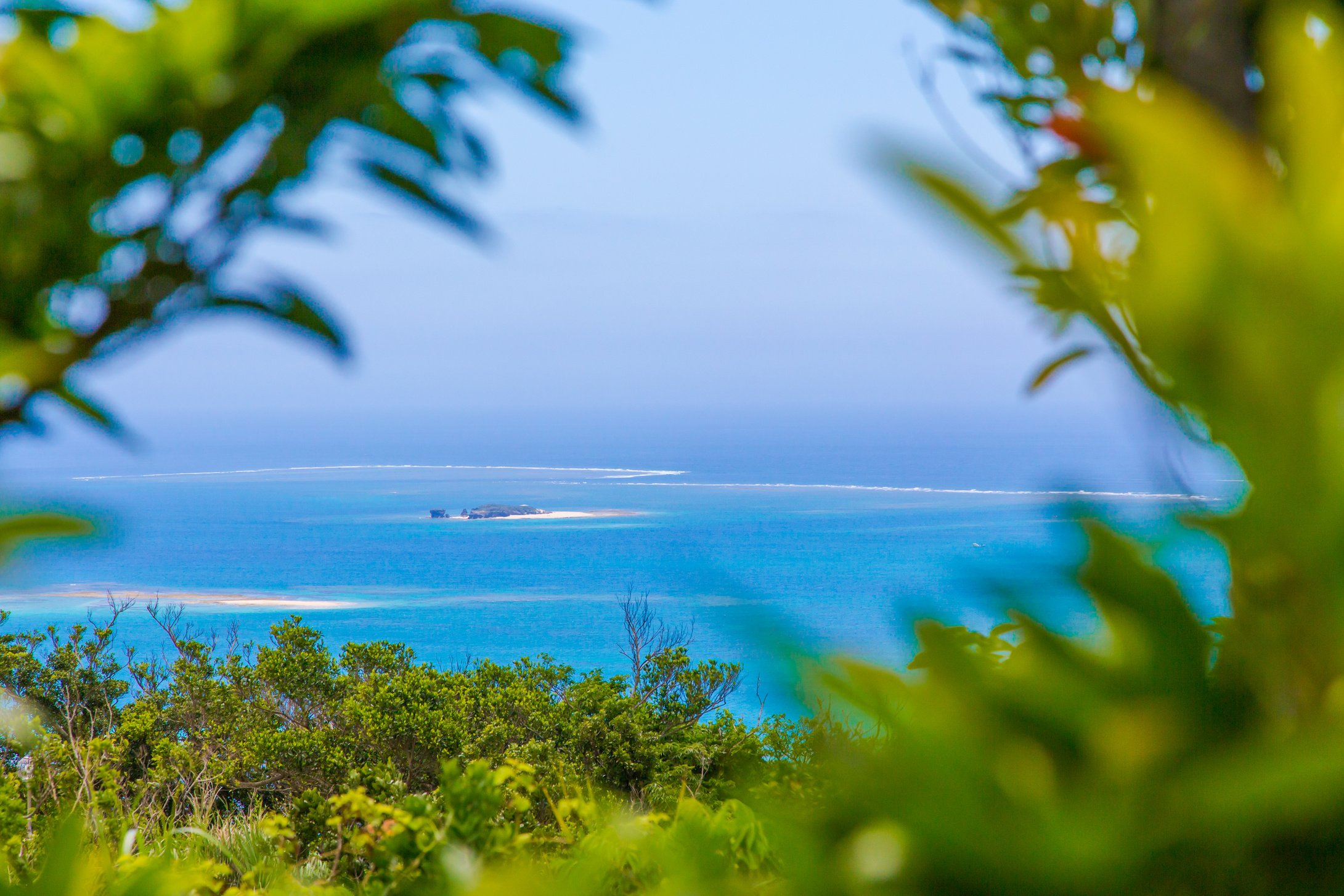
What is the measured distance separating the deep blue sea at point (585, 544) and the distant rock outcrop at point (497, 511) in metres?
0.94

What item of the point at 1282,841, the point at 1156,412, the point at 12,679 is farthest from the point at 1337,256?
the point at 12,679

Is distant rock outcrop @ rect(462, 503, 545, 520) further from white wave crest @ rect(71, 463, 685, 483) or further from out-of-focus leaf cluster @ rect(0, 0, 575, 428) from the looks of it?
out-of-focus leaf cluster @ rect(0, 0, 575, 428)

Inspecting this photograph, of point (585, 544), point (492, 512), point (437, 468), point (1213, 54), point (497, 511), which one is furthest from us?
point (437, 468)

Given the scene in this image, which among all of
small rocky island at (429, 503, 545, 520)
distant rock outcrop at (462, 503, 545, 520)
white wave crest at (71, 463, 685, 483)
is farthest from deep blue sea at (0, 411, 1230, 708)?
distant rock outcrop at (462, 503, 545, 520)

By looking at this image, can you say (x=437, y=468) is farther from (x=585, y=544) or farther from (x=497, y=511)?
(x=585, y=544)

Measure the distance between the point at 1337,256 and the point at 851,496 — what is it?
175 ft

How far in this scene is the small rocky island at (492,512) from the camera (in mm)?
47688

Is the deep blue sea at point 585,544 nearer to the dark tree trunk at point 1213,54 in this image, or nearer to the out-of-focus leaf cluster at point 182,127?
the out-of-focus leaf cluster at point 182,127

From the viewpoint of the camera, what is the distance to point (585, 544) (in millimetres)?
42688

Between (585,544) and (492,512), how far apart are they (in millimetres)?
7408

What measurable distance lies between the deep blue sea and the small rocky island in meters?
0.79

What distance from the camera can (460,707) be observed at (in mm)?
8289

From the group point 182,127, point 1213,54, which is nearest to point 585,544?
point 1213,54

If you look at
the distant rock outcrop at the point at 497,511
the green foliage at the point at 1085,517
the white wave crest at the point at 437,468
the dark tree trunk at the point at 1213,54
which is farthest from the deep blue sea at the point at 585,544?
the distant rock outcrop at the point at 497,511
